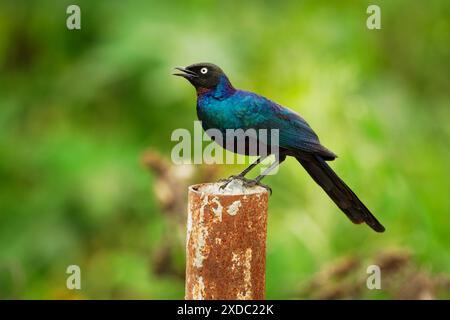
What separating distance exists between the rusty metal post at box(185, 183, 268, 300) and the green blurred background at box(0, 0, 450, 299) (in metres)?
2.00

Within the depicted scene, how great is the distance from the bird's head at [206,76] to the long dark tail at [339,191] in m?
0.55

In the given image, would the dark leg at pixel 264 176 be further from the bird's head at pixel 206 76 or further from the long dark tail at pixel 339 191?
the bird's head at pixel 206 76

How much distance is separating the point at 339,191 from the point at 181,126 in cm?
395

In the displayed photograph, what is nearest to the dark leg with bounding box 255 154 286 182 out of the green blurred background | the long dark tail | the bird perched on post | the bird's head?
the bird perched on post

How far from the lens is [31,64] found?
9.24 m

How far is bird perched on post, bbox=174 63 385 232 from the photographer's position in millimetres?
4203

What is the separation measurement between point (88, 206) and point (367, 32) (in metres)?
3.49

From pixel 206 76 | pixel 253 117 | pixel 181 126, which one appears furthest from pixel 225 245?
pixel 181 126

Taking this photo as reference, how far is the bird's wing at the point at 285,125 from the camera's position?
4203 mm

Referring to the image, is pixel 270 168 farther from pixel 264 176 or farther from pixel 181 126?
pixel 181 126

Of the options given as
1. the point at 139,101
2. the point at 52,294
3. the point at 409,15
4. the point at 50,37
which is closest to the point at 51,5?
the point at 50,37

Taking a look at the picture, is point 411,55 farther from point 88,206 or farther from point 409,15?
point 88,206

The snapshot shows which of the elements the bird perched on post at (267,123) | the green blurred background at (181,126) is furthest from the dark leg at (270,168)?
the green blurred background at (181,126)

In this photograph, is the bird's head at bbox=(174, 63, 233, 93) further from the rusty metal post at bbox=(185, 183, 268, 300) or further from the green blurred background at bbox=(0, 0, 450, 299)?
the green blurred background at bbox=(0, 0, 450, 299)
